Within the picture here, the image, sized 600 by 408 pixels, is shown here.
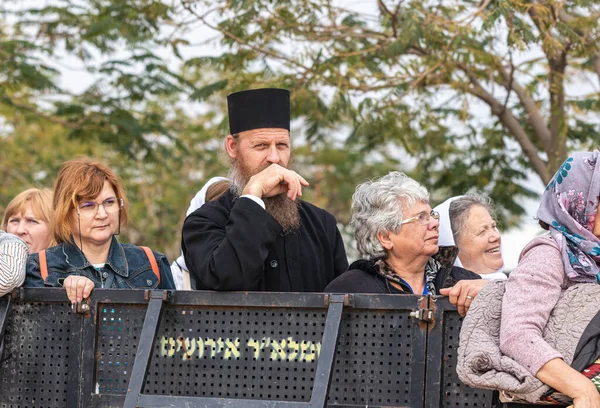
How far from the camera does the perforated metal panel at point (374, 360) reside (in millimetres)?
3596

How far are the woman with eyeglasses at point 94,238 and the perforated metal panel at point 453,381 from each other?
1.62 meters

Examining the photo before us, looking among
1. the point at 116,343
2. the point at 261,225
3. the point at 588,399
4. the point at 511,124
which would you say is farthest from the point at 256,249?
the point at 511,124

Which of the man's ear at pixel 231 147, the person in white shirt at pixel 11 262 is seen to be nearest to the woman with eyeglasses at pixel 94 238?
the person in white shirt at pixel 11 262

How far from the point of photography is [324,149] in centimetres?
1917

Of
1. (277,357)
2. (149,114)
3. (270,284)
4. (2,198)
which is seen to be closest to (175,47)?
(149,114)

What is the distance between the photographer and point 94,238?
457 cm

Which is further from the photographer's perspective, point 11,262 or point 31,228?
point 31,228

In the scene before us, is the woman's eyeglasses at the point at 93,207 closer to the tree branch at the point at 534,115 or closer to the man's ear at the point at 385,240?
the man's ear at the point at 385,240

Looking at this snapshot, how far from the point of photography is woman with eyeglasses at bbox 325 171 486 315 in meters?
4.35

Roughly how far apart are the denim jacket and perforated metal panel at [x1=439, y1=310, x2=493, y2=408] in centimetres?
162

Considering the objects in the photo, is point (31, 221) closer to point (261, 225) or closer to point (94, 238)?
point (94, 238)

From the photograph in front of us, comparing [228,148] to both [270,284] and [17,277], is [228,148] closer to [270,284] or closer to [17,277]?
[270,284]

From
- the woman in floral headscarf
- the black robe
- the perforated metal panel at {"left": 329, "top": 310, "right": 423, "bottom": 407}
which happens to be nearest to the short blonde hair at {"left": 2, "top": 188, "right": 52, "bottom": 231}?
the black robe

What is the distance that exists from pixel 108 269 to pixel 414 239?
1.49 meters
